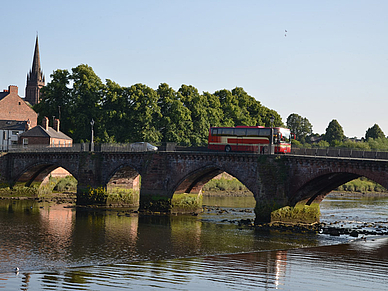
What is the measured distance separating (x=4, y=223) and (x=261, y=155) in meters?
24.9

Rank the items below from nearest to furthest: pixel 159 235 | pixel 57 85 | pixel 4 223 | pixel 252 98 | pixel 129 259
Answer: pixel 129 259, pixel 159 235, pixel 4 223, pixel 57 85, pixel 252 98

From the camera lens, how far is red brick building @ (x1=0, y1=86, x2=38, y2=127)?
4326 inches

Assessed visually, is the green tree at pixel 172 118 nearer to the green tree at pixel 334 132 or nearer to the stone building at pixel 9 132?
the stone building at pixel 9 132

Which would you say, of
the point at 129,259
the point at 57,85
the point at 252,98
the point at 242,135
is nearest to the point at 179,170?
the point at 242,135

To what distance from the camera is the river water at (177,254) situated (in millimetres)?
25656

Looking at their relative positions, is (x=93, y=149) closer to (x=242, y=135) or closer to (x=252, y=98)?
(x=242, y=135)

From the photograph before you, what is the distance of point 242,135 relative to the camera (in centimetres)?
5784

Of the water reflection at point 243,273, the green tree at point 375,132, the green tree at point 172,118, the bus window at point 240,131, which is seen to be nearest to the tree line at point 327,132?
the green tree at point 375,132

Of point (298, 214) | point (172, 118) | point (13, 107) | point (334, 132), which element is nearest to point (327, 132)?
point (334, 132)

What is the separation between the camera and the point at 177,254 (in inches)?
1371

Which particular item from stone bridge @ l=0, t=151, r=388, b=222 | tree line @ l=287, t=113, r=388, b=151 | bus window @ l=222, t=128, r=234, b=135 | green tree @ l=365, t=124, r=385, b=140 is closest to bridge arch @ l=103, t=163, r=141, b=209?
stone bridge @ l=0, t=151, r=388, b=222

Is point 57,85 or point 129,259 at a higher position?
point 57,85

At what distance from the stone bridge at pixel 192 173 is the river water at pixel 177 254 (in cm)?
413

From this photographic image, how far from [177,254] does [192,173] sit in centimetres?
2089
